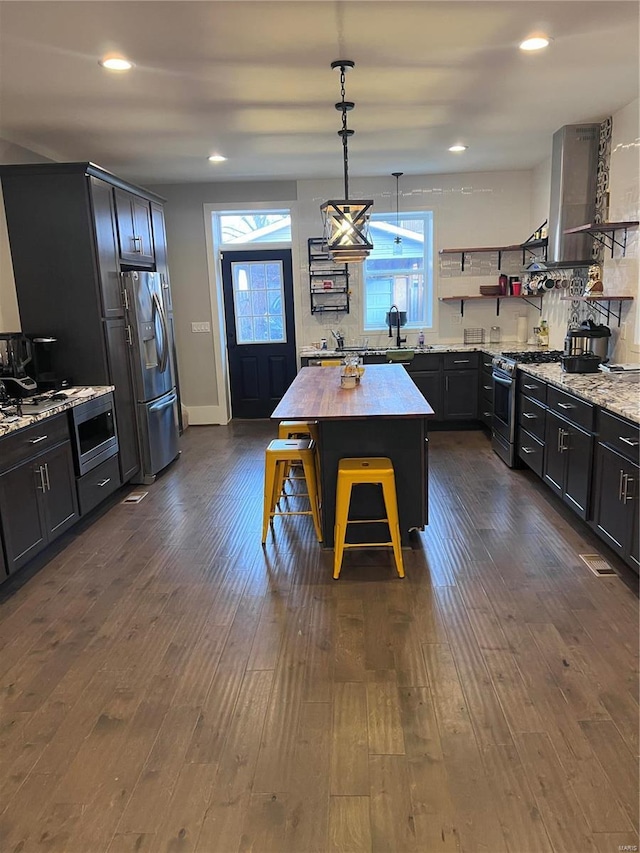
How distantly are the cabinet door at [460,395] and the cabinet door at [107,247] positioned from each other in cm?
341

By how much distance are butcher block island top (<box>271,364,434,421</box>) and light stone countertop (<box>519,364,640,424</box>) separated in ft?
2.93

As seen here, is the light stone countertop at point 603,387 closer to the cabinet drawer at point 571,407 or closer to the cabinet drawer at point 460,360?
the cabinet drawer at point 571,407

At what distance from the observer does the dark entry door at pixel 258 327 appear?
22.7ft

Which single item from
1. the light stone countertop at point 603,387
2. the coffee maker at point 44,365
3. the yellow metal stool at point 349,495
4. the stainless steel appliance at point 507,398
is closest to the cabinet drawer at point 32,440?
the coffee maker at point 44,365

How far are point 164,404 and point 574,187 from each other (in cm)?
388

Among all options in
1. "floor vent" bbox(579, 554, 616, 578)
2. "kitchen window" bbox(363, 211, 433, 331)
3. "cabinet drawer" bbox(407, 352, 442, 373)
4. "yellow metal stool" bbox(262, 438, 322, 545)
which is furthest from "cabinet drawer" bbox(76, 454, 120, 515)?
"kitchen window" bbox(363, 211, 433, 331)

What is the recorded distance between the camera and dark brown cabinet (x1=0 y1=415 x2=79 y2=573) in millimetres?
3051

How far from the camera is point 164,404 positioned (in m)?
5.13

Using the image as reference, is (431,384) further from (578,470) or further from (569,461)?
(578,470)

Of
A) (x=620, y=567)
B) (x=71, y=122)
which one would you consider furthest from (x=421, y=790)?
(x=71, y=122)

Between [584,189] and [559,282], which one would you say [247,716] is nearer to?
[584,189]

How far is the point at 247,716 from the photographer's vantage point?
212 cm

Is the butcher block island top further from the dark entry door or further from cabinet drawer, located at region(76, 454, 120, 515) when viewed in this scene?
the dark entry door

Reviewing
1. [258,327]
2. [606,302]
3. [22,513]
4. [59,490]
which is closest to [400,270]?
[258,327]
